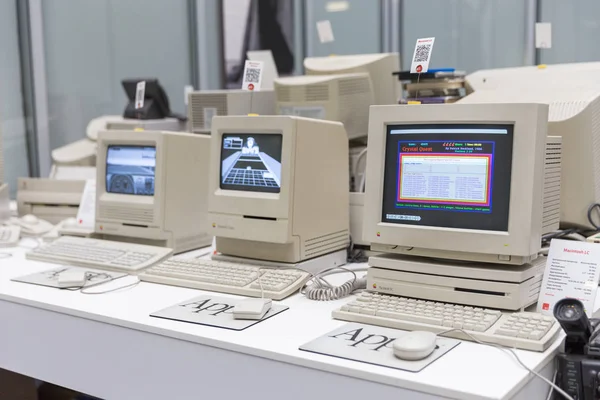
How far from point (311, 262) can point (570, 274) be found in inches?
29.6

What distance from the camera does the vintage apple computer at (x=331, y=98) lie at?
2344 millimetres

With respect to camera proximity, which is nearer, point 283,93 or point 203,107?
point 283,93

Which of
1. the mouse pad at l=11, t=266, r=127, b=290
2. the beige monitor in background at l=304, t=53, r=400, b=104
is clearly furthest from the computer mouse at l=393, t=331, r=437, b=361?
the beige monitor in background at l=304, t=53, r=400, b=104

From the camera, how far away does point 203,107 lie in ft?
8.86

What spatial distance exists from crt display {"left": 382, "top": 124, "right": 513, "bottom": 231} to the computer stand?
1.28 feet

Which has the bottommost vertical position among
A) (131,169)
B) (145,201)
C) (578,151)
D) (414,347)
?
(414,347)

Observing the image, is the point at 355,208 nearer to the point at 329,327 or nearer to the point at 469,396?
the point at 329,327

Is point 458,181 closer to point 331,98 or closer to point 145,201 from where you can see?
point 331,98

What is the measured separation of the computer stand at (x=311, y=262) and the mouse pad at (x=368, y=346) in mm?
480

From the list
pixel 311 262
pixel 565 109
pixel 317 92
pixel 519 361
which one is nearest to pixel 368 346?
pixel 519 361

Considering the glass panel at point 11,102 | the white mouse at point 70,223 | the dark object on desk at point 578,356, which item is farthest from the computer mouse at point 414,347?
the glass panel at point 11,102

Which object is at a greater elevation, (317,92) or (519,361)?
(317,92)

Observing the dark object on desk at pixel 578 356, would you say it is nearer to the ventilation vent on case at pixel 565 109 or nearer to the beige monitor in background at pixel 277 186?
the ventilation vent on case at pixel 565 109

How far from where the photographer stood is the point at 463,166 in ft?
5.11
